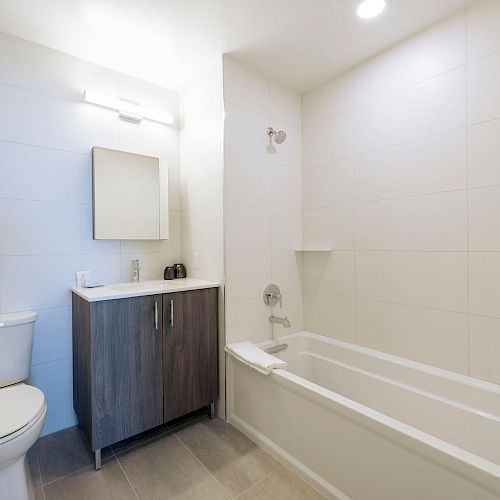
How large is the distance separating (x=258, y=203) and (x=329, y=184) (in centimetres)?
57

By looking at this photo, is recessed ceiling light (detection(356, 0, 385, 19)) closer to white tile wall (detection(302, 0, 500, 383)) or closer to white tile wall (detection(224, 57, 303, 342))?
white tile wall (detection(302, 0, 500, 383))

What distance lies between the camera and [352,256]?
215cm

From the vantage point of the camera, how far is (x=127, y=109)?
7.14 feet

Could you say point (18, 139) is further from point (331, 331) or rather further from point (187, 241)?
point (331, 331)

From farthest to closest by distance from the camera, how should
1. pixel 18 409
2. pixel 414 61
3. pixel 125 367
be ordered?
pixel 414 61 < pixel 125 367 < pixel 18 409

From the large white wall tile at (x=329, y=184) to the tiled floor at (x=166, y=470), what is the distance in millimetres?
1722

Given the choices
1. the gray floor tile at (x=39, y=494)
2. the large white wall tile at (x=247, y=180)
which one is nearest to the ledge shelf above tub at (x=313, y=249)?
the large white wall tile at (x=247, y=180)

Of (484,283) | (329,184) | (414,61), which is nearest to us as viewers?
(484,283)

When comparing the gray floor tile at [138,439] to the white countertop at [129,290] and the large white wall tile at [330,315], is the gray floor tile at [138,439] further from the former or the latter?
the large white wall tile at [330,315]

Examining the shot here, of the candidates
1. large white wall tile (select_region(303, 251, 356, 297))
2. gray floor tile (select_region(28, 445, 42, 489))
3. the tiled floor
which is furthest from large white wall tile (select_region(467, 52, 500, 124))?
gray floor tile (select_region(28, 445, 42, 489))

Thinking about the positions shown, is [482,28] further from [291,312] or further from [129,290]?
[129,290]

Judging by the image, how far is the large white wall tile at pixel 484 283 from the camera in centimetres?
153

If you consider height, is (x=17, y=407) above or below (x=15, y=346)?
below

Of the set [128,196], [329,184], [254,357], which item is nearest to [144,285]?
[128,196]
